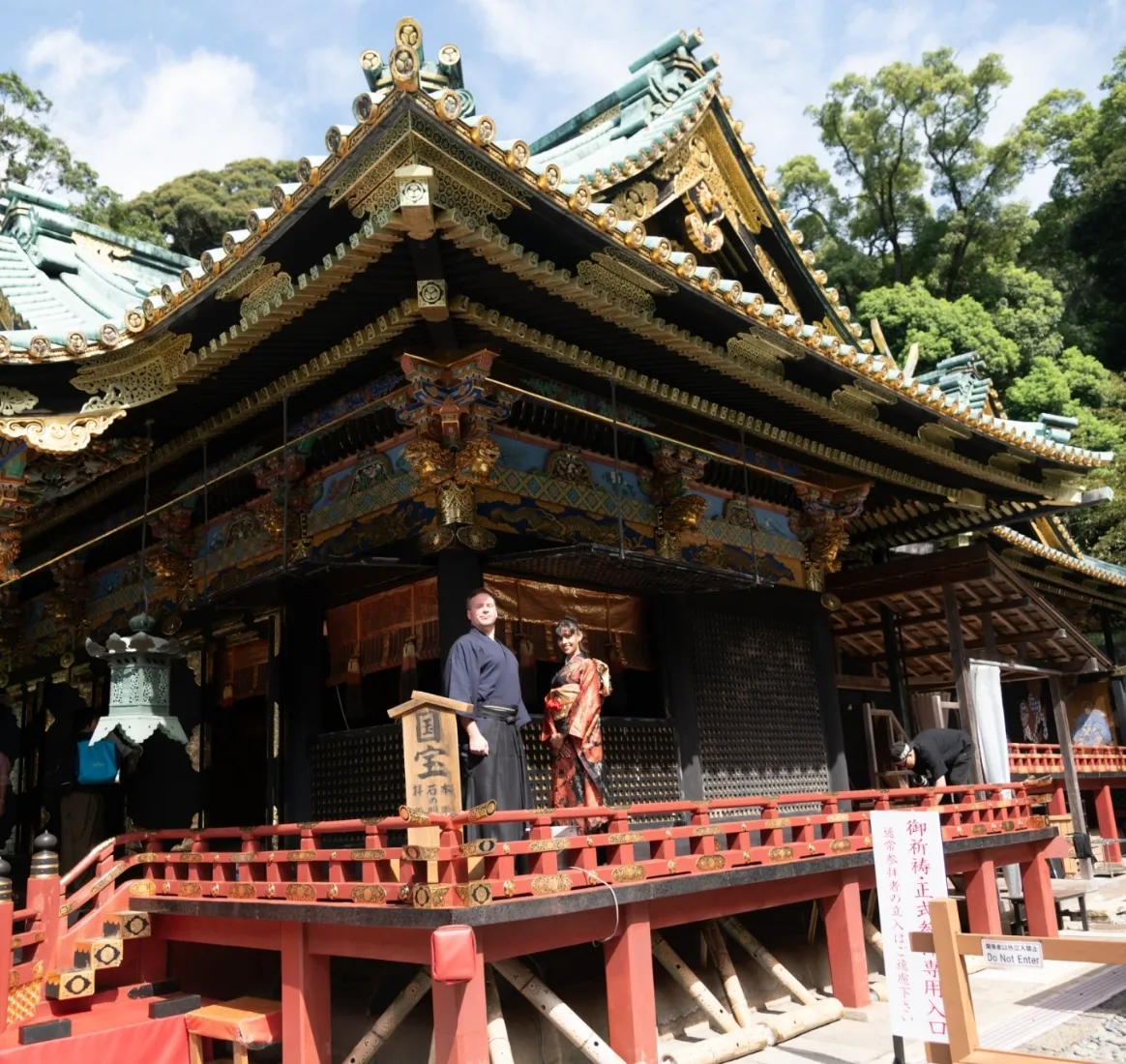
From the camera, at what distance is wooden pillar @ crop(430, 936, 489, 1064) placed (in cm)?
514

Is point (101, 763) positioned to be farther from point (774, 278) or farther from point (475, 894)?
point (774, 278)

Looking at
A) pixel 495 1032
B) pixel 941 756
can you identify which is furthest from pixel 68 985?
pixel 941 756

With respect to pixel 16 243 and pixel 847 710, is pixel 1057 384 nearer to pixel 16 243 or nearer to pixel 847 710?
pixel 847 710

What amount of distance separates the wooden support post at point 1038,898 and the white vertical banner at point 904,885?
5.13 meters

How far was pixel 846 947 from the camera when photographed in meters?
7.85

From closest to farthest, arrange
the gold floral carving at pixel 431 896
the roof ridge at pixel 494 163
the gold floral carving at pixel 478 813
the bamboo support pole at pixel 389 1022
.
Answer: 1. the roof ridge at pixel 494 163
2. the gold floral carving at pixel 431 896
3. the gold floral carving at pixel 478 813
4. the bamboo support pole at pixel 389 1022

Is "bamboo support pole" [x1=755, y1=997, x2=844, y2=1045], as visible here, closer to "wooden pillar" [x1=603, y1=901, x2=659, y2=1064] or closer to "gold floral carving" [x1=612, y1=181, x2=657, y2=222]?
"wooden pillar" [x1=603, y1=901, x2=659, y2=1064]

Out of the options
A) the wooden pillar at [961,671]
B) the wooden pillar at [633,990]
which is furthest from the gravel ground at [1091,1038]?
the wooden pillar at [961,671]

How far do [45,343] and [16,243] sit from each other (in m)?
4.53

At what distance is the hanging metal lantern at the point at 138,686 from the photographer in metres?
7.36

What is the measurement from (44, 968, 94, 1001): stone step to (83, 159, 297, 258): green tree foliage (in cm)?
3801

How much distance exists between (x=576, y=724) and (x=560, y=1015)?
2.01 m

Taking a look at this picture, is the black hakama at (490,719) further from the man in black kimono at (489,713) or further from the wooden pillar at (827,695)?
the wooden pillar at (827,695)

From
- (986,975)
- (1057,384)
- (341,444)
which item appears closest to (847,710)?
(986,975)
